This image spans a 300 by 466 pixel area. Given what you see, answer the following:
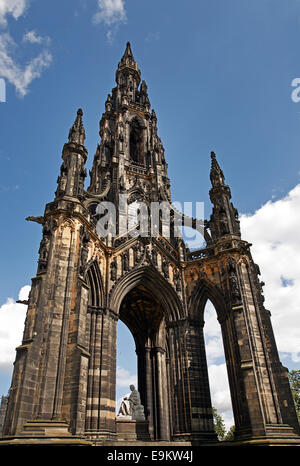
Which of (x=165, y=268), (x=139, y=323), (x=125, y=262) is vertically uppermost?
(x=165, y=268)

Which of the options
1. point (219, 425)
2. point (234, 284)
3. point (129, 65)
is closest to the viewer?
point (234, 284)

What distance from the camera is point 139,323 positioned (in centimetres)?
2238

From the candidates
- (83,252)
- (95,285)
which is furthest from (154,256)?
(83,252)

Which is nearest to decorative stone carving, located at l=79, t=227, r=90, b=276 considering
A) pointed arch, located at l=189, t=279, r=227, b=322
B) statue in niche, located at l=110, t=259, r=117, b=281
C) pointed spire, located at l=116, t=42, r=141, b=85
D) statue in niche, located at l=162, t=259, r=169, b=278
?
statue in niche, located at l=110, t=259, r=117, b=281

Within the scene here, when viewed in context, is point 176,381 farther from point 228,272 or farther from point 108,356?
point 228,272

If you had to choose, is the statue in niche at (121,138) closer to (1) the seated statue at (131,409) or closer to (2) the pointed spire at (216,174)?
(2) the pointed spire at (216,174)

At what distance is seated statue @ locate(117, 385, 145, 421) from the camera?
55.4ft

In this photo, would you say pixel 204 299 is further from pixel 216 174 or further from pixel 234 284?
pixel 216 174

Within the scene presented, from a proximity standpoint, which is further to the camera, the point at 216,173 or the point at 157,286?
the point at 216,173

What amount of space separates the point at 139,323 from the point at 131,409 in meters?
5.94

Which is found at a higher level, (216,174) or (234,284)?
(216,174)

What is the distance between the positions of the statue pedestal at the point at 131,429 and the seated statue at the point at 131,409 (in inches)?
9.2

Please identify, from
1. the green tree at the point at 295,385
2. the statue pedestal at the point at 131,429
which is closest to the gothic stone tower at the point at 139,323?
the statue pedestal at the point at 131,429
